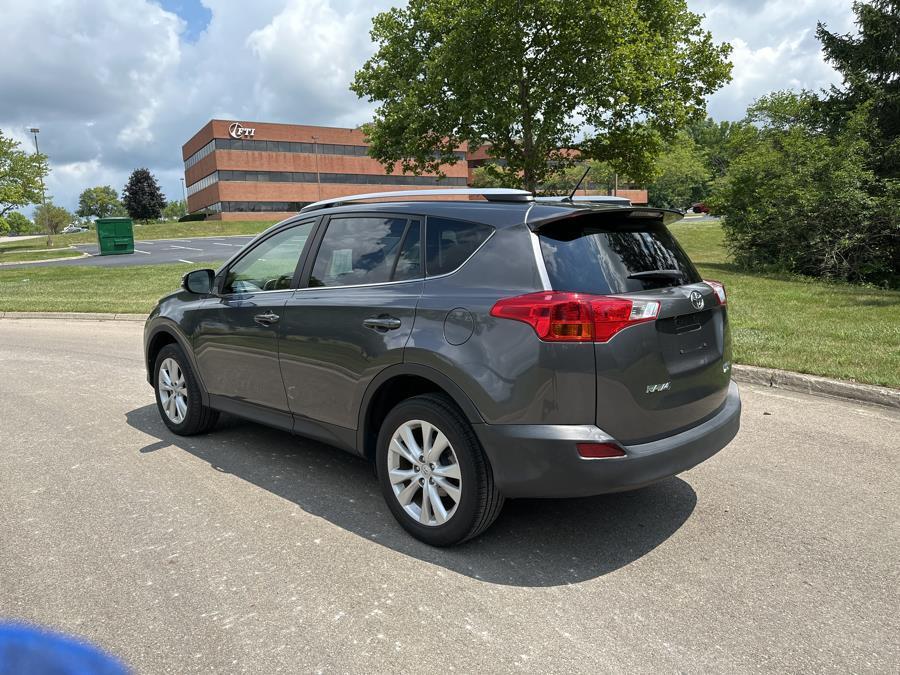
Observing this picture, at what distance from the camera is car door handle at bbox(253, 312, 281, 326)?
4324 millimetres

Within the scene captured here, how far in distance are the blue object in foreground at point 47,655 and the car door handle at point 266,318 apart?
2.09 meters

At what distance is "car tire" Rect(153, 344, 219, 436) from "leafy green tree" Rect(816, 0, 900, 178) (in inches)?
847

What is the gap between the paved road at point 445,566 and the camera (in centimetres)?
263

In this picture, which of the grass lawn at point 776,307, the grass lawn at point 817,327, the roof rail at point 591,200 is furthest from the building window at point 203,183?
the roof rail at point 591,200

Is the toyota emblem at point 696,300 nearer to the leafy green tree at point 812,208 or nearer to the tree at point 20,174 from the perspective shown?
the leafy green tree at point 812,208

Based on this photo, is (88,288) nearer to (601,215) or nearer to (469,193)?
(469,193)

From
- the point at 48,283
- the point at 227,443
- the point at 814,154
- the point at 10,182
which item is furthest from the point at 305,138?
the point at 227,443

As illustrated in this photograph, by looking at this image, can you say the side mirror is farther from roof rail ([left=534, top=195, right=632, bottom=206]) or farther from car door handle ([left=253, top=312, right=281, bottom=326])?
roof rail ([left=534, top=195, right=632, bottom=206])

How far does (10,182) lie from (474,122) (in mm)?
38381

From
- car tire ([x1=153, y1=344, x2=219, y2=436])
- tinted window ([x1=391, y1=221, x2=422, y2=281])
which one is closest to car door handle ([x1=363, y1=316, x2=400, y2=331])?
tinted window ([x1=391, y1=221, x2=422, y2=281])

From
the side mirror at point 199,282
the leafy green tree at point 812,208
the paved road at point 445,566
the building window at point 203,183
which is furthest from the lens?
the building window at point 203,183

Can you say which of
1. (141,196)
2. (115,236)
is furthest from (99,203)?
(115,236)

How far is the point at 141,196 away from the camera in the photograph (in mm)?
91875

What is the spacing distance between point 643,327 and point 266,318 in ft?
7.97
